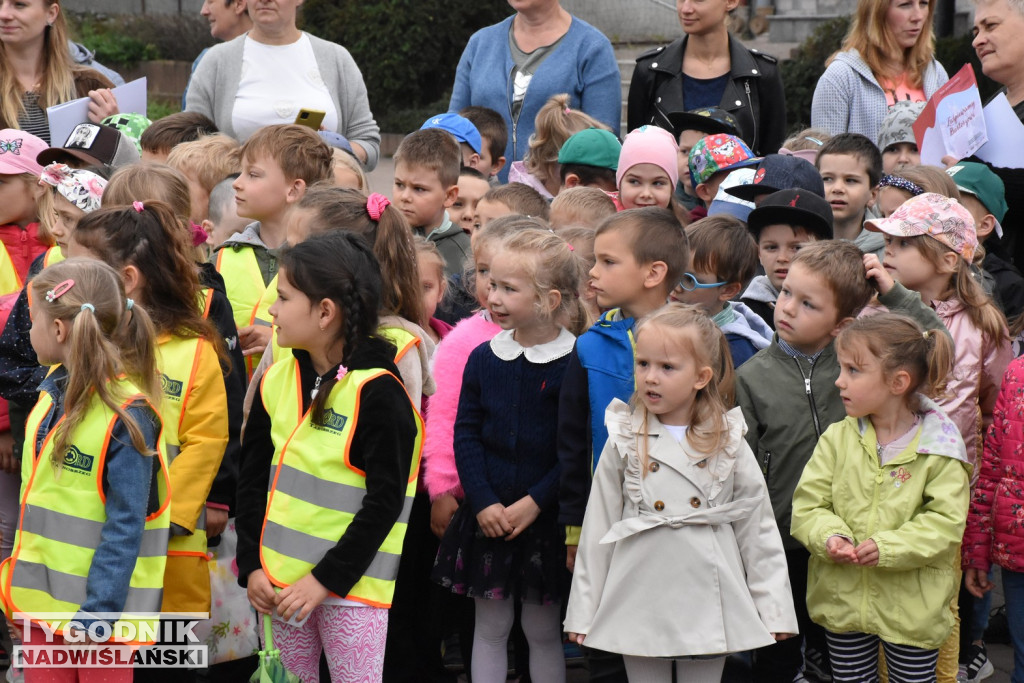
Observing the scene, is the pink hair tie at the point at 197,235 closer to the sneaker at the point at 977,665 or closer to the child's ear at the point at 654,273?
the child's ear at the point at 654,273

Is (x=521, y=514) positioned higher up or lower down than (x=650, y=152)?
lower down

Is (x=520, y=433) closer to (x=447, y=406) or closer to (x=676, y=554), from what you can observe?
(x=447, y=406)

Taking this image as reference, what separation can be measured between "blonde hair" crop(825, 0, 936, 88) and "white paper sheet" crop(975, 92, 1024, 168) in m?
1.14

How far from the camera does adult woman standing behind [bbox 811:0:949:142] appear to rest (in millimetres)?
6461

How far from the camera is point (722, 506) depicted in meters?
3.71

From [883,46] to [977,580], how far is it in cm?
330

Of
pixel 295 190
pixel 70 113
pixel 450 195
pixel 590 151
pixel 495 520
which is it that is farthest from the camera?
pixel 70 113

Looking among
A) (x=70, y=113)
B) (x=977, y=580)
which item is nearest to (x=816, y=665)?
(x=977, y=580)

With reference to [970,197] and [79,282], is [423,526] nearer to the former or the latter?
[79,282]

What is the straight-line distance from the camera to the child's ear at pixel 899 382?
388cm

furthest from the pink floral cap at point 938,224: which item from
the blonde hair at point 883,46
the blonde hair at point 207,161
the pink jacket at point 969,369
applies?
the blonde hair at point 207,161

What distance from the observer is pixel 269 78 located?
6.57 m

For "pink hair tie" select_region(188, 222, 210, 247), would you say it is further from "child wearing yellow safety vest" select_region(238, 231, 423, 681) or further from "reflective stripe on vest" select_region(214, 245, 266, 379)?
"child wearing yellow safety vest" select_region(238, 231, 423, 681)

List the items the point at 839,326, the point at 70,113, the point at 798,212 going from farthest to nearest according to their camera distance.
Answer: the point at 70,113, the point at 798,212, the point at 839,326
